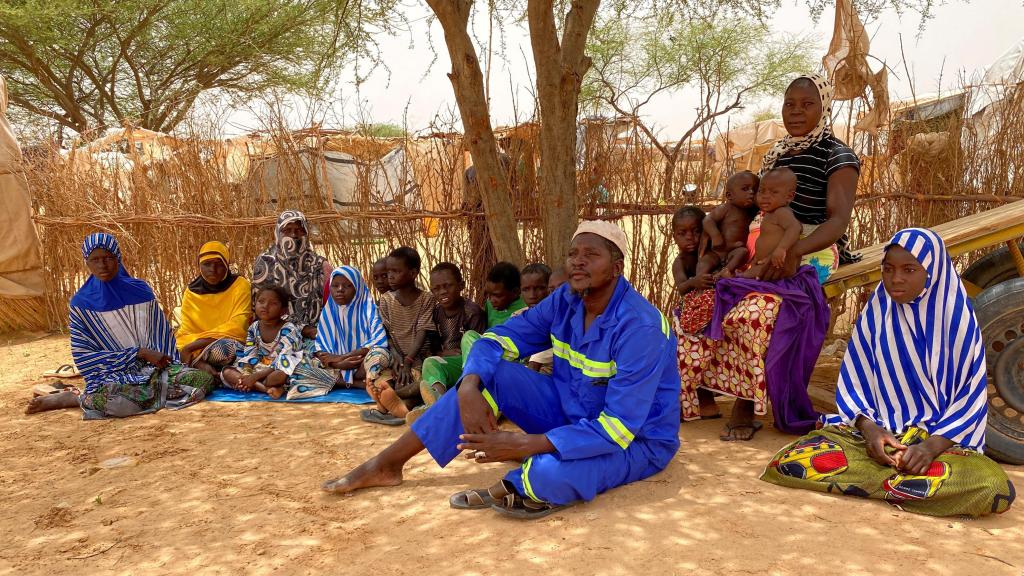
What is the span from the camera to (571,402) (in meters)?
3.35

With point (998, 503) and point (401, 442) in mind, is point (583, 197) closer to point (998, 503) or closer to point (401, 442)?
point (401, 442)

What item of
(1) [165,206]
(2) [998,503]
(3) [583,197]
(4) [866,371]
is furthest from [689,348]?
(1) [165,206]

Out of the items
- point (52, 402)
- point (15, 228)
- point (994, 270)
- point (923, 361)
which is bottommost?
point (52, 402)

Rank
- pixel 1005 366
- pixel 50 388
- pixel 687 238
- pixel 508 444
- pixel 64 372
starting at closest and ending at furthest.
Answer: pixel 508 444, pixel 1005 366, pixel 687 238, pixel 50 388, pixel 64 372

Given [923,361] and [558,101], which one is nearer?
[923,361]

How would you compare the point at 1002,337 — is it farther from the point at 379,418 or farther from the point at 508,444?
the point at 379,418

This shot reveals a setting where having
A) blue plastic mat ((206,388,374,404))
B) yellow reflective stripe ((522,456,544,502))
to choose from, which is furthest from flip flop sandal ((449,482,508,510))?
blue plastic mat ((206,388,374,404))

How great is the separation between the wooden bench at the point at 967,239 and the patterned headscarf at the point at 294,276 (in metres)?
3.79

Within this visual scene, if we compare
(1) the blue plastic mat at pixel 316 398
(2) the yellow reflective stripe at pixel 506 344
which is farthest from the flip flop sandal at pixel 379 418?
(2) the yellow reflective stripe at pixel 506 344

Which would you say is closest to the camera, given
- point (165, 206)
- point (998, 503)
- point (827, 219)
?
point (998, 503)

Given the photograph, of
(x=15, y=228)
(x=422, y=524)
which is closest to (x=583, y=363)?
Answer: (x=422, y=524)

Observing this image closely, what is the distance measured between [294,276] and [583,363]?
3241 millimetres

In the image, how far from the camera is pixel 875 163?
5.80m

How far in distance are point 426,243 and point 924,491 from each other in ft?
14.5
